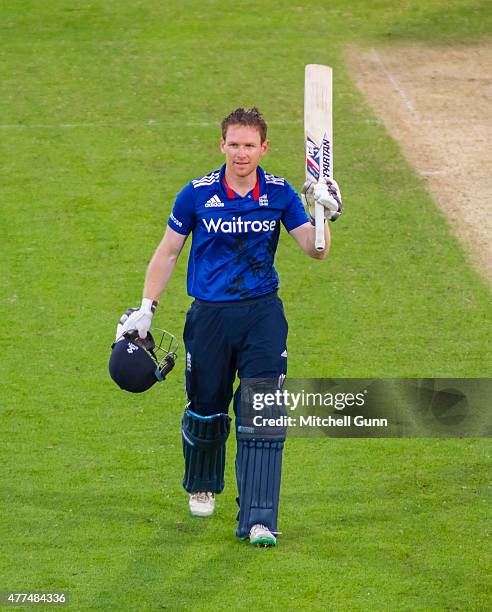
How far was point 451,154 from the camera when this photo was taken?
47.8ft

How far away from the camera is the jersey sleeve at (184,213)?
797 cm

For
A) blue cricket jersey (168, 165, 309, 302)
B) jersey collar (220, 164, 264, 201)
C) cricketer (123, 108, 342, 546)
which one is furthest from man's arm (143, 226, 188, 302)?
jersey collar (220, 164, 264, 201)

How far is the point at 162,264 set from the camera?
8.16 m

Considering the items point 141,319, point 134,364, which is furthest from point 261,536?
point 141,319

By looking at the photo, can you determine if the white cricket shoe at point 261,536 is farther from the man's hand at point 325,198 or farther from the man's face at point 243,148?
the man's face at point 243,148

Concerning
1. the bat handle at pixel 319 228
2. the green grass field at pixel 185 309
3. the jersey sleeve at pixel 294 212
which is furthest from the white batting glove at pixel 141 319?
the green grass field at pixel 185 309

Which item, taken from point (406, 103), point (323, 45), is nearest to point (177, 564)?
point (406, 103)

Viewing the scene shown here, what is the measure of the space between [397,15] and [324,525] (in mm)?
11490

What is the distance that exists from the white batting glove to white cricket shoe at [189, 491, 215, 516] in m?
1.06

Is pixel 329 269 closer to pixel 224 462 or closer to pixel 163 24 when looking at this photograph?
pixel 224 462

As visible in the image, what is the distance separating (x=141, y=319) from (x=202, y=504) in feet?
3.97

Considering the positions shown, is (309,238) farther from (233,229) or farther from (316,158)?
(316,158)

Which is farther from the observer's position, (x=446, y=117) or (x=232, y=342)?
(x=446, y=117)

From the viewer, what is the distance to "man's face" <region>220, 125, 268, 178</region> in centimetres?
784
